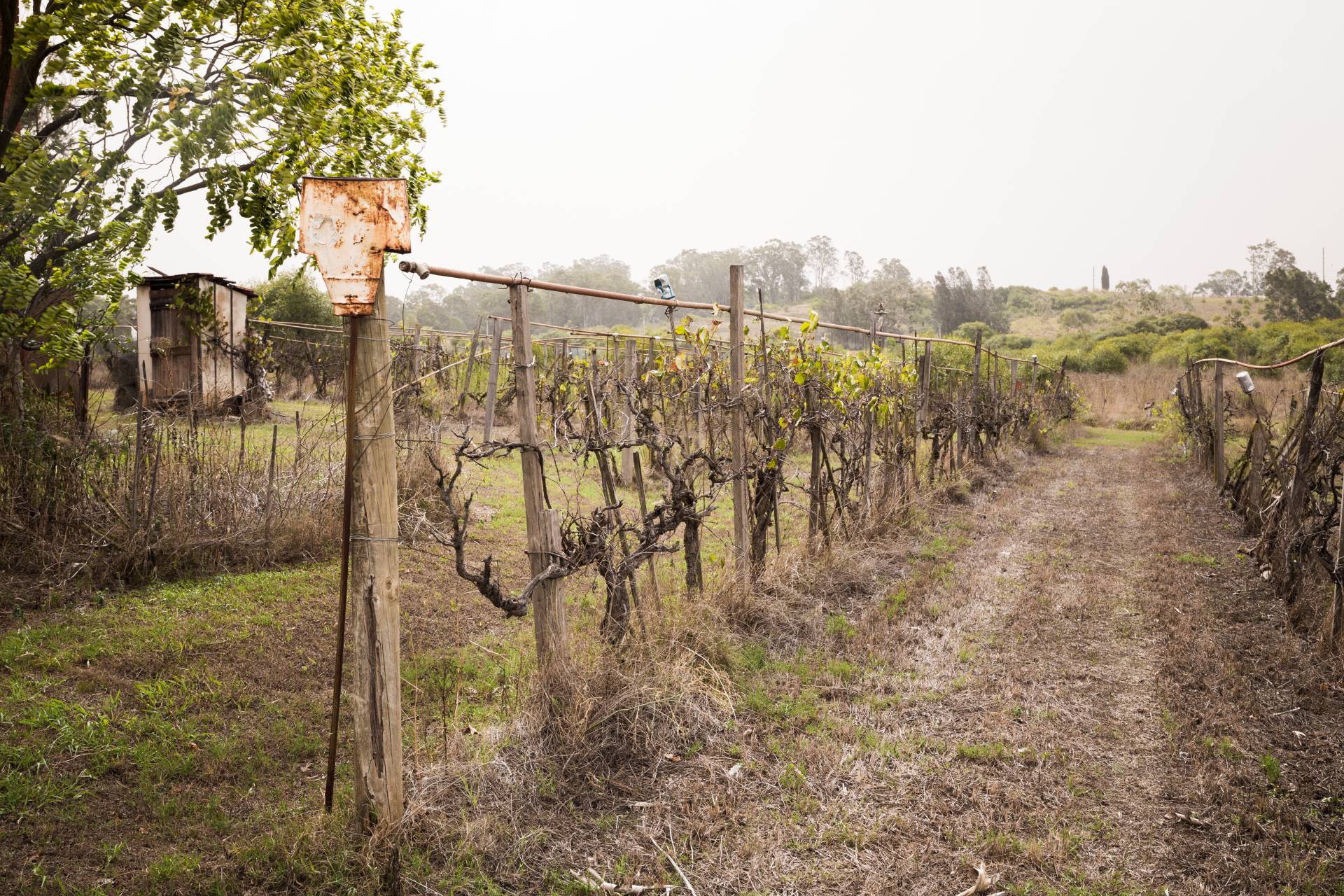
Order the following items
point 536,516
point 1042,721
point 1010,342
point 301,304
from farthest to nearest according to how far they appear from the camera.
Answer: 1. point 1010,342
2. point 301,304
3. point 1042,721
4. point 536,516

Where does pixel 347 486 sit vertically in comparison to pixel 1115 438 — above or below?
above

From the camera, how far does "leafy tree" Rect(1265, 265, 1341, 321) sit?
1355 inches

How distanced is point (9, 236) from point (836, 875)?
4.39 meters

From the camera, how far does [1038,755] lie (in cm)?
333

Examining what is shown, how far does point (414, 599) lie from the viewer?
5.22 m

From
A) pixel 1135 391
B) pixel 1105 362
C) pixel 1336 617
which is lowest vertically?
pixel 1336 617

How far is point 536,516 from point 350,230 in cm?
136

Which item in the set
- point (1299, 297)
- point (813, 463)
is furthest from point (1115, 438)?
point (1299, 297)

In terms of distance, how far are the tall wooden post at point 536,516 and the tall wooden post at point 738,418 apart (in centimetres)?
182

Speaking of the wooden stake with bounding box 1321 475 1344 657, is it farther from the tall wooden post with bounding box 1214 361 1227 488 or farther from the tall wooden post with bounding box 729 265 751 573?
the tall wooden post with bounding box 1214 361 1227 488

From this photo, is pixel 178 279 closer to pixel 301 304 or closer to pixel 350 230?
pixel 301 304

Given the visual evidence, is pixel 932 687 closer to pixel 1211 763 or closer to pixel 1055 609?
pixel 1211 763

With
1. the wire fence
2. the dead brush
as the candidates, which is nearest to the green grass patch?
the wire fence

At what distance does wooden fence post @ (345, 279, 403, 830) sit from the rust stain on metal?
3.9 inches
